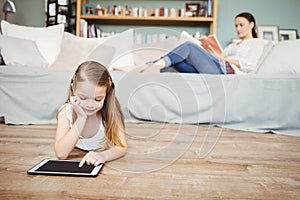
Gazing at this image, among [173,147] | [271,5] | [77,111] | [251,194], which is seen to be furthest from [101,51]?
[271,5]

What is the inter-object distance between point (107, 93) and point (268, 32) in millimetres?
3242

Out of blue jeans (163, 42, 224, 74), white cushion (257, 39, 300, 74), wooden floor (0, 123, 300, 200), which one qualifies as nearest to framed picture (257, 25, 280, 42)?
white cushion (257, 39, 300, 74)

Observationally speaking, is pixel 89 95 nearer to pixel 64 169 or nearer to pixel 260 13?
pixel 64 169

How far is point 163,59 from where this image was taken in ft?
7.43

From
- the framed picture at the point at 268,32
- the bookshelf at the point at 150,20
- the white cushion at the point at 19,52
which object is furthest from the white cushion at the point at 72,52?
the framed picture at the point at 268,32

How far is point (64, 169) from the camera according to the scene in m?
1.06

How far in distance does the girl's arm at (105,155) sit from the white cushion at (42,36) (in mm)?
2009

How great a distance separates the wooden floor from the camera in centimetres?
90

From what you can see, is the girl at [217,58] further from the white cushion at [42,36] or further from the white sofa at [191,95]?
the white cushion at [42,36]

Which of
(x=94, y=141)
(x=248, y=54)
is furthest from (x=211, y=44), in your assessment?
(x=94, y=141)

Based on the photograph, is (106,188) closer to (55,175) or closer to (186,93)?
(55,175)

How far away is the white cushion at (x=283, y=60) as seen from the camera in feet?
7.23

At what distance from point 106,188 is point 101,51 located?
69cm

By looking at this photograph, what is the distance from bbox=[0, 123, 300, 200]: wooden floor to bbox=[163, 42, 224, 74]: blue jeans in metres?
0.71
